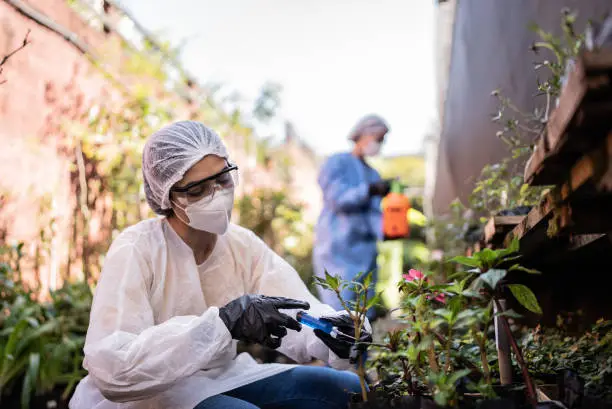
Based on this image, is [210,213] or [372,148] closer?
[210,213]

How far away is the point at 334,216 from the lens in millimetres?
4867

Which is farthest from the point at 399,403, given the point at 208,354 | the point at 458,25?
the point at 458,25

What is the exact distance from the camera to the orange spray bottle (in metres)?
4.75

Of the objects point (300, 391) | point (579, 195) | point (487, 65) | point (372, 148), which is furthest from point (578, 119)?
point (372, 148)

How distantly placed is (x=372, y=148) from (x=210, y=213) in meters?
3.07

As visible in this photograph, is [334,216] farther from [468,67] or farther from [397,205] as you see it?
[468,67]

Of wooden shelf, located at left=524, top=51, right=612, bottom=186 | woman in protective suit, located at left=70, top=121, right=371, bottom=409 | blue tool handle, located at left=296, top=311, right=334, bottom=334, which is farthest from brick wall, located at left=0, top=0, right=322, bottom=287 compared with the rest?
wooden shelf, located at left=524, top=51, right=612, bottom=186

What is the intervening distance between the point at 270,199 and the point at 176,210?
541 cm

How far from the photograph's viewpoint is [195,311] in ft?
6.86

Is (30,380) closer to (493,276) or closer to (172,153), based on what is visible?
(172,153)

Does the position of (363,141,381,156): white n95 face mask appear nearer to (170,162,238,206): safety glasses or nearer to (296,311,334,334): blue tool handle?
(170,162,238,206): safety glasses

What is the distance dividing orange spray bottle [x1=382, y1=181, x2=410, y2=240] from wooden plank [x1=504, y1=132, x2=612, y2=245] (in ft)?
9.93

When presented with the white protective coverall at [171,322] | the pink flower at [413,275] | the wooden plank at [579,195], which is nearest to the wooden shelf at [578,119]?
the wooden plank at [579,195]

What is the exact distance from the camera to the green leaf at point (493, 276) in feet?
4.05
